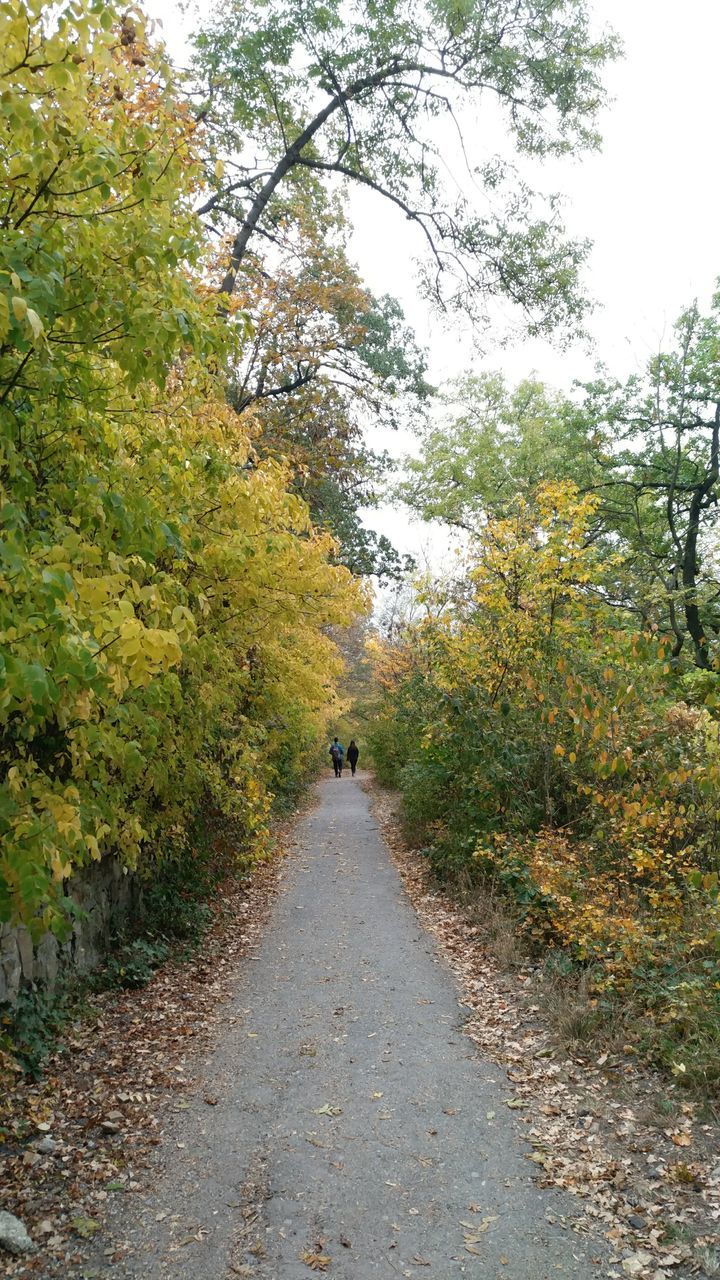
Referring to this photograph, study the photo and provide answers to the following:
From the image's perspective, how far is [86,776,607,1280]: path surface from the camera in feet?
11.0

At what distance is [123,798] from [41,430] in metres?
2.79

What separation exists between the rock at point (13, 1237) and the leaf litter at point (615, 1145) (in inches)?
74.1

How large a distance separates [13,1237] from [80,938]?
291cm

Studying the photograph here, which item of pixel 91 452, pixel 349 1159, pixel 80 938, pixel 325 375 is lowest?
pixel 349 1159

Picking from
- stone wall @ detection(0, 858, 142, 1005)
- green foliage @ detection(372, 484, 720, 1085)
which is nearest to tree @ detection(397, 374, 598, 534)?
green foliage @ detection(372, 484, 720, 1085)

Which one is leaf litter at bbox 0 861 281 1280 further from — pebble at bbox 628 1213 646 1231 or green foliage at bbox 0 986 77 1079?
pebble at bbox 628 1213 646 1231

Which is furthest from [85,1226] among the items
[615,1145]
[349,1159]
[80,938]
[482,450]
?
[482,450]

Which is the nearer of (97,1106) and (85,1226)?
(85,1226)

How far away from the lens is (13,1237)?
3.33 meters

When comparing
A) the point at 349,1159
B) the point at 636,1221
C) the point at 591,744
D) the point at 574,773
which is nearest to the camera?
the point at 636,1221

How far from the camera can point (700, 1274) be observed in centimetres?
318

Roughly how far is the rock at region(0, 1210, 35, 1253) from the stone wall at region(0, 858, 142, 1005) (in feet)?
4.32

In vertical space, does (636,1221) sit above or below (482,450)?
below

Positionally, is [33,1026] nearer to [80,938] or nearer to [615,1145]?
[80,938]
